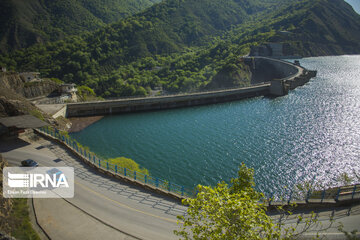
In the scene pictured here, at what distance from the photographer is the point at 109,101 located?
73.6 meters

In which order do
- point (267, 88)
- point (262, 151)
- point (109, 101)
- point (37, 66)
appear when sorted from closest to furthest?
point (262, 151)
point (109, 101)
point (267, 88)
point (37, 66)

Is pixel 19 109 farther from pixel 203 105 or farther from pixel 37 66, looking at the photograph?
pixel 37 66

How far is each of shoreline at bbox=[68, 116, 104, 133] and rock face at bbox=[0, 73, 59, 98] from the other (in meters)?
15.8

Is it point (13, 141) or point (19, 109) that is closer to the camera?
point (13, 141)

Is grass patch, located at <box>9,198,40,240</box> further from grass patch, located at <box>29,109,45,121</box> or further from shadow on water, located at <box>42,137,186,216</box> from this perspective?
grass patch, located at <box>29,109,45,121</box>

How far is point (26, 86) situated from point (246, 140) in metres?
65.4

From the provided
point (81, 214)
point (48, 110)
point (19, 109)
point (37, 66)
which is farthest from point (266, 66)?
point (37, 66)

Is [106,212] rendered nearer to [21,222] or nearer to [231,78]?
[21,222]

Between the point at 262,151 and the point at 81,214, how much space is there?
33.4m

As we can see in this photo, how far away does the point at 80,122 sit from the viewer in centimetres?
6381

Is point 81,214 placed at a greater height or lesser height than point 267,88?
lesser

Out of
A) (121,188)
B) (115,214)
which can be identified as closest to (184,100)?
(121,188)

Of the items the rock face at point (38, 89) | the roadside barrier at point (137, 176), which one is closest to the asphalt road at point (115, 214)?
the roadside barrier at point (137, 176)

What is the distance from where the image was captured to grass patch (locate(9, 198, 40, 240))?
17359 millimetres
